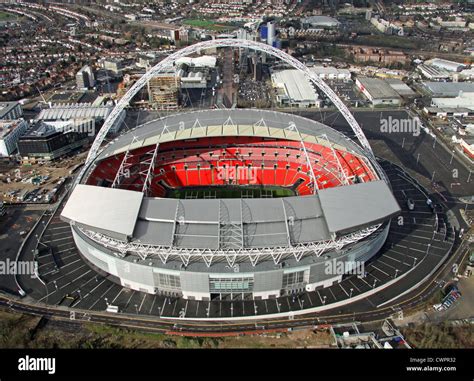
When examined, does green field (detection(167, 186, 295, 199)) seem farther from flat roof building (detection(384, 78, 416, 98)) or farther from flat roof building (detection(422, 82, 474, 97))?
flat roof building (detection(422, 82, 474, 97))

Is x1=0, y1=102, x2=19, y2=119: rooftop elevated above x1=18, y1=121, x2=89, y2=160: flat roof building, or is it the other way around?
x1=0, y1=102, x2=19, y2=119: rooftop

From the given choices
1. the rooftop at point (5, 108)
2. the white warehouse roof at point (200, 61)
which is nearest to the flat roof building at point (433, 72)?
the white warehouse roof at point (200, 61)

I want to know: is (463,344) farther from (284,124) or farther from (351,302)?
(284,124)

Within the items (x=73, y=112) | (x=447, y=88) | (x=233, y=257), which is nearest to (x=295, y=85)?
(x=447, y=88)

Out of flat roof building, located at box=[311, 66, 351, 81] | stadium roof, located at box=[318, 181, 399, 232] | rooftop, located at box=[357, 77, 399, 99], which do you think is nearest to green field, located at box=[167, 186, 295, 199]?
stadium roof, located at box=[318, 181, 399, 232]

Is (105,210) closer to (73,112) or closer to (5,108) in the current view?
(73,112)

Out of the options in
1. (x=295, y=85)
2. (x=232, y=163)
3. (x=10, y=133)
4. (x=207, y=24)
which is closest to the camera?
(x=232, y=163)
